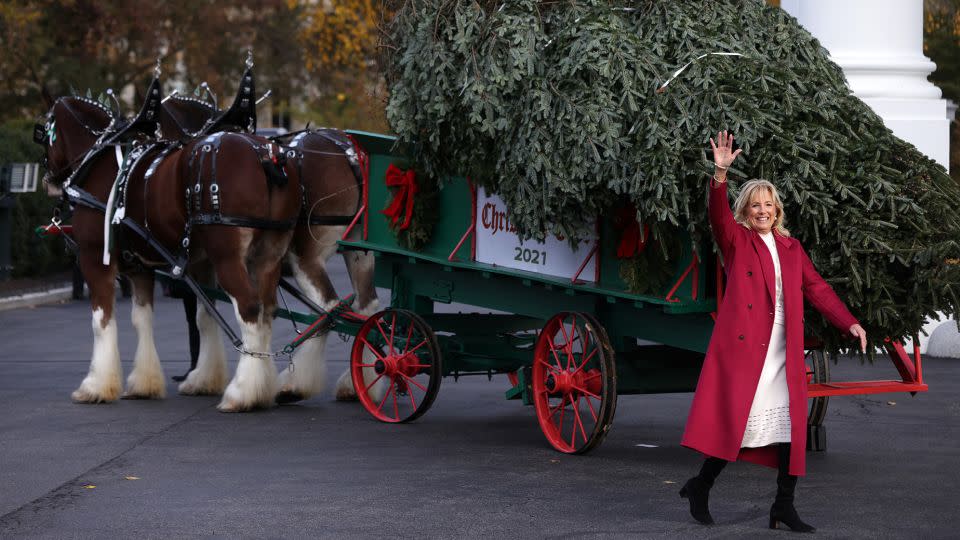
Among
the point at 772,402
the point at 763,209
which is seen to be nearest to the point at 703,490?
the point at 772,402

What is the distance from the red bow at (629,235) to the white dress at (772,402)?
127 centimetres

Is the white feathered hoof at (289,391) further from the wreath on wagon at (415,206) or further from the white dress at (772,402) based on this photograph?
the white dress at (772,402)

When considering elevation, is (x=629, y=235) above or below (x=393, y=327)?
above

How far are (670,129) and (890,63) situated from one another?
301 inches

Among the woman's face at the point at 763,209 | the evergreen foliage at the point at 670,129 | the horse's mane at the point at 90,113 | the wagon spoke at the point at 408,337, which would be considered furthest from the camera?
the horse's mane at the point at 90,113

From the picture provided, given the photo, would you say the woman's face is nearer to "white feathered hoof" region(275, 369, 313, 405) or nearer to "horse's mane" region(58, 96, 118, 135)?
"white feathered hoof" region(275, 369, 313, 405)

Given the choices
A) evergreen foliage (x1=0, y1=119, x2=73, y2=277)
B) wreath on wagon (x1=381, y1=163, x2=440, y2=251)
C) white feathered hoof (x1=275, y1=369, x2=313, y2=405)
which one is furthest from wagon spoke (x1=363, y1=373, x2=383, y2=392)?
evergreen foliage (x1=0, y1=119, x2=73, y2=277)

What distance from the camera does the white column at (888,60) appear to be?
1481cm

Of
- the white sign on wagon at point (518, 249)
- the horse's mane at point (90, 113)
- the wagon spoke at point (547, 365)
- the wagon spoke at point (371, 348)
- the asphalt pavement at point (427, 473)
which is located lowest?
the asphalt pavement at point (427, 473)

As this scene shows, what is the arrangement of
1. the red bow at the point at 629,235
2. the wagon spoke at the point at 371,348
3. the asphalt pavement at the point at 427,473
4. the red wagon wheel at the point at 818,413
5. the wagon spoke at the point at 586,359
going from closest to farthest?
the asphalt pavement at the point at 427,473 < the red bow at the point at 629,235 < the wagon spoke at the point at 586,359 < the red wagon wheel at the point at 818,413 < the wagon spoke at the point at 371,348

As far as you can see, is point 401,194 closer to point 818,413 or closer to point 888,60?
point 818,413

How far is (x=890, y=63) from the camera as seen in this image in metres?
15.0

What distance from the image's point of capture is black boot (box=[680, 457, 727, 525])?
7.21 m

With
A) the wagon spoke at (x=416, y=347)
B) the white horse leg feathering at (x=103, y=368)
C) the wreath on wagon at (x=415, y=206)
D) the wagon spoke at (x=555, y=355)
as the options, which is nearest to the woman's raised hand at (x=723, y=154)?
the wagon spoke at (x=555, y=355)
